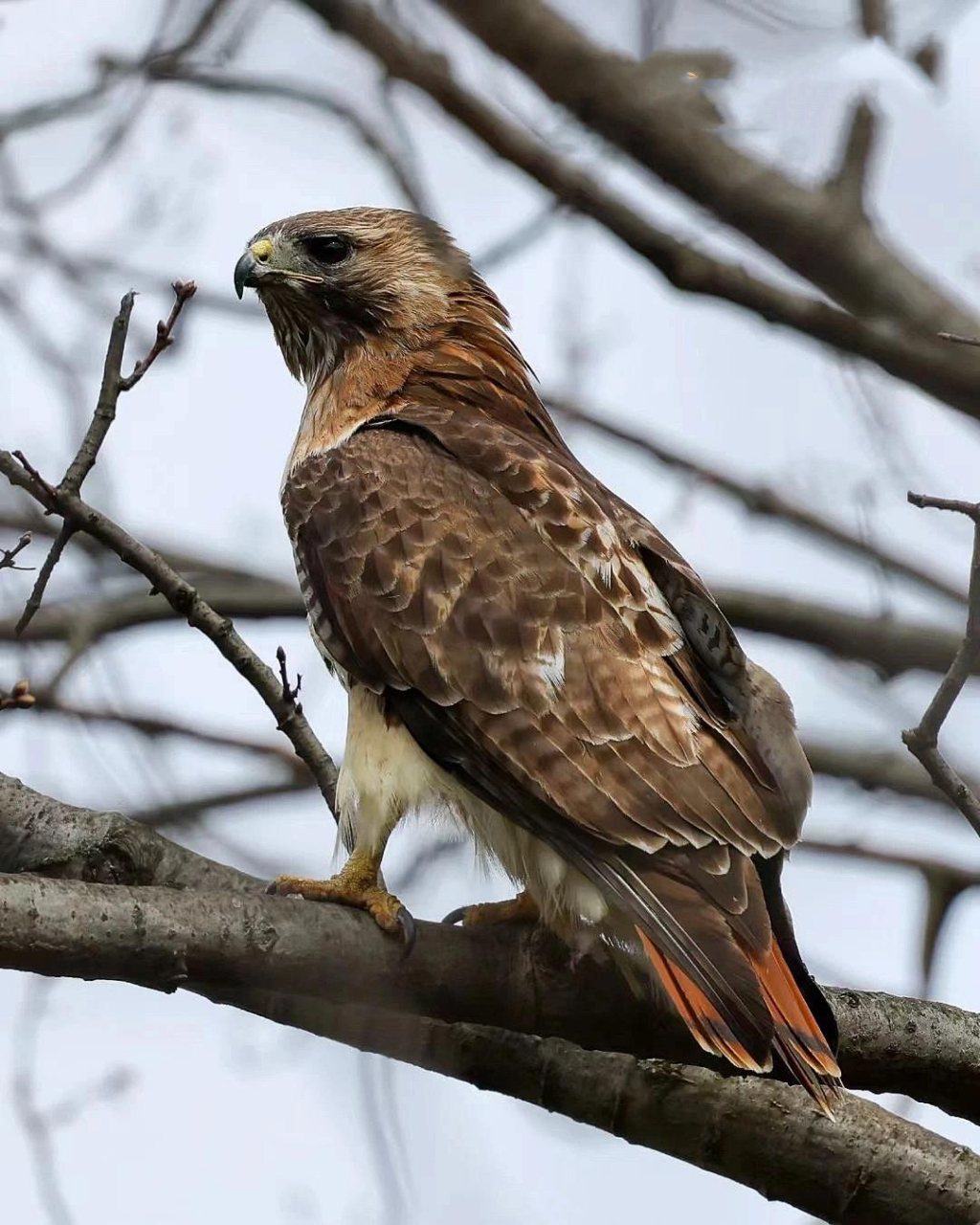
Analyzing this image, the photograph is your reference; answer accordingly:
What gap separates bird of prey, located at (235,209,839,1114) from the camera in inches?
136

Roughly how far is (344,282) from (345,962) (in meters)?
2.69

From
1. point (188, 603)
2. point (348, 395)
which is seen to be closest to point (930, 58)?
point (348, 395)

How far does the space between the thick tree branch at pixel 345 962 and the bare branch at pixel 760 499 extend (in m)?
2.74

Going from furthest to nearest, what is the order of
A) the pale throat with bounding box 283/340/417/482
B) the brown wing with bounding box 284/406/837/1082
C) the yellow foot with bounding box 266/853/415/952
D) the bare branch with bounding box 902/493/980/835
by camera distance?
the pale throat with bounding box 283/340/417/482 < the brown wing with bounding box 284/406/837/1082 < the yellow foot with bounding box 266/853/415/952 < the bare branch with bounding box 902/493/980/835

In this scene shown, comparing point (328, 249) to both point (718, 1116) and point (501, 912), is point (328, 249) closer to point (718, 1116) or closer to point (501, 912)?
point (501, 912)

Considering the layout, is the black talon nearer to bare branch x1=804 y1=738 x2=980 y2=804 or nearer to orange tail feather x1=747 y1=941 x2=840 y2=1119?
orange tail feather x1=747 y1=941 x2=840 y2=1119

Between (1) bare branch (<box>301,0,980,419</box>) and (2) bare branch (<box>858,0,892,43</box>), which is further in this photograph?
(1) bare branch (<box>301,0,980,419</box>)

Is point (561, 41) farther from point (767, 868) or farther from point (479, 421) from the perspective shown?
point (767, 868)

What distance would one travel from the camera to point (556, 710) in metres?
3.84

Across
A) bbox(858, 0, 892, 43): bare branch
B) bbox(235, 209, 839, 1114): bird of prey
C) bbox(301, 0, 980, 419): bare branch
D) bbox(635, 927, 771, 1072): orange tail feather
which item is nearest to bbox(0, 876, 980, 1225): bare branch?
bbox(235, 209, 839, 1114): bird of prey

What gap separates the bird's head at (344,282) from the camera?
5.26 m

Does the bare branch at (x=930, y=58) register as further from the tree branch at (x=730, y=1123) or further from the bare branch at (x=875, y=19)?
the tree branch at (x=730, y=1123)

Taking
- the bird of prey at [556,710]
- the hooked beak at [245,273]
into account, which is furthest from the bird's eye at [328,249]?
the bird of prey at [556,710]

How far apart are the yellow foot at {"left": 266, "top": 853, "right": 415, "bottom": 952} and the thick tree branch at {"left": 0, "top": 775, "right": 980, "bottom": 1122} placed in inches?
1.8
